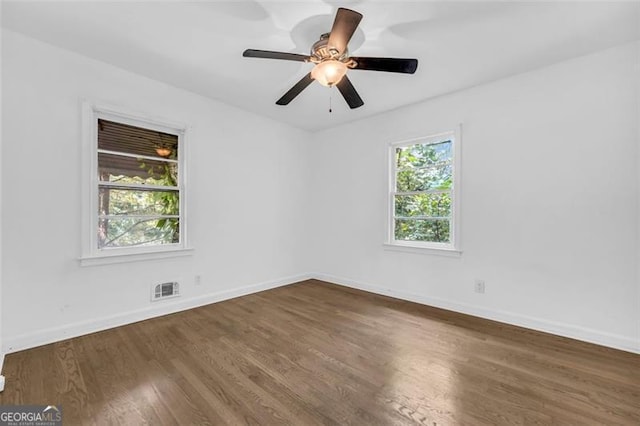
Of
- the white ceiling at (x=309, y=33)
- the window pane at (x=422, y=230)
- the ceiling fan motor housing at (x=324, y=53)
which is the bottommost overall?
the window pane at (x=422, y=230)

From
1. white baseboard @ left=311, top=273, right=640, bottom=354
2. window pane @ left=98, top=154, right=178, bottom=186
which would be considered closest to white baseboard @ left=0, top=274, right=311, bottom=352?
window pane @ left=98, top=154, right=178, bottom=186

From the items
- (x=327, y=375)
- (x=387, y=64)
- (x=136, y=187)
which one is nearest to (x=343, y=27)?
(x=387, y=64)

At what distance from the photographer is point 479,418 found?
5.26 feet

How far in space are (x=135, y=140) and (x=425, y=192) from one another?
3467 millimetres

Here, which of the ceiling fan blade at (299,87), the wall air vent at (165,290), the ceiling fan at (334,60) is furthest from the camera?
the wall air vent at (165,290)

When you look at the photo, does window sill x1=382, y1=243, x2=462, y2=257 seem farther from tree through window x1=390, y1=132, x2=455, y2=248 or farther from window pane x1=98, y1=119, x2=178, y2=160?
window pane x1=98, y1=119, x2=178, y2=160

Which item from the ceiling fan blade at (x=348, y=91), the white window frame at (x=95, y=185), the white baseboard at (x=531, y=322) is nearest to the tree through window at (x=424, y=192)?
the white baseboard at (x=531, y=322)

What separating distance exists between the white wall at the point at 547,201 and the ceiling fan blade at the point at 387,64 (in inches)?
62.4

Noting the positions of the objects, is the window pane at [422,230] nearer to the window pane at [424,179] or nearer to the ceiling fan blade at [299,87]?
the window pane at [424,179]

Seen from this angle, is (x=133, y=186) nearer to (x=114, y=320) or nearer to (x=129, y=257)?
(x=129, y=257)

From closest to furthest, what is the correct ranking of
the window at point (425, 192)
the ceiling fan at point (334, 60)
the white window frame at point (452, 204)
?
the ceiling fan at point (334, 60) → the white window frame at point (452, 204) → the window at point (425, 192)

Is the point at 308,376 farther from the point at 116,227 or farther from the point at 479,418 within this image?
the point at 116,227

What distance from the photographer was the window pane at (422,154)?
356 centimetres

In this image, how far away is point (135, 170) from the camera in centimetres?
309
